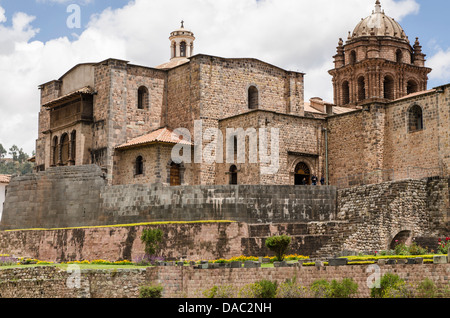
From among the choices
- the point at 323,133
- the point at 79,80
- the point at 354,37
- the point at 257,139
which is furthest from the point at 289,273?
the point at 354,37

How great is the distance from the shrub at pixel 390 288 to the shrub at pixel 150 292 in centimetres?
706

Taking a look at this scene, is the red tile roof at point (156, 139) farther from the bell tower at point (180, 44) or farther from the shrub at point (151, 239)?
the bell tower at point (180, 44)

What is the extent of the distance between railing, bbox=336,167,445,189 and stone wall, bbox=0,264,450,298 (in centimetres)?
1224

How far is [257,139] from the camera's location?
123 ft

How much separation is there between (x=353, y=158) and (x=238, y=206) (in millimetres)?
8473

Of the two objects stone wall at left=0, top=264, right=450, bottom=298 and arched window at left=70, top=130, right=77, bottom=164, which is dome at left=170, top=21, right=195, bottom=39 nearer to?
arched window at left=70, top=130, right=77, bottom=164

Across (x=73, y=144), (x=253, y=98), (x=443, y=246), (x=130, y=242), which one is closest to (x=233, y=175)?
(x=253, y=98)

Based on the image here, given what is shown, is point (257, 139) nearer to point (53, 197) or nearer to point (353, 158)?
point (353, 158)

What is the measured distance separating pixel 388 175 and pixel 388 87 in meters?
A: 21.5

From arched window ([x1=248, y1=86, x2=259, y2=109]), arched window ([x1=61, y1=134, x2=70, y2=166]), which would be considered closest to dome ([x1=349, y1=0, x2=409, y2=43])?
arched window ([x1=248, y1=86, x2=259, y2=109])

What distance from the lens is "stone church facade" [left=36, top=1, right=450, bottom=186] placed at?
3666 centimetres

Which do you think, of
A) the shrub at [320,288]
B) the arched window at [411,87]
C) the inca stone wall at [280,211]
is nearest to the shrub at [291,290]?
the shrub at [320,288]

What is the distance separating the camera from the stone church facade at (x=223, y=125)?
3666 cm
